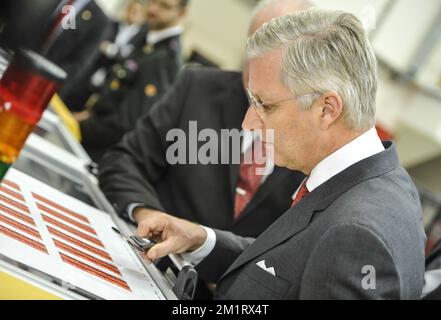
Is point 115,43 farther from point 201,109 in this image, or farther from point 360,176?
point 360,176

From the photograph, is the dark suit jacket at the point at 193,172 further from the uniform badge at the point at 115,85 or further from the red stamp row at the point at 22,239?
the uniform badge at the point at 115,85

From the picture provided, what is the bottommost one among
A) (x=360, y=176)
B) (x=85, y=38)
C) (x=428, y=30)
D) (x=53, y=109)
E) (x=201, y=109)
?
(x=53, y=109)

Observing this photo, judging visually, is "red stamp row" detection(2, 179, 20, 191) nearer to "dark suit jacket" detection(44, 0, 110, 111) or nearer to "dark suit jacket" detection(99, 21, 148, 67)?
"dark suit jacket" detection(44, 0, 110, 111)

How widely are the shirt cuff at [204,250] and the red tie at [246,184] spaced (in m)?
0.33

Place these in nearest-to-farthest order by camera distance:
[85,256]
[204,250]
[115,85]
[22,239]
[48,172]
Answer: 1. [22,239]
2. [85,256]
3. [204,250]
4. [48,172]
5. [115,85]

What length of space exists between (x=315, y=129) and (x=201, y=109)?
86cm

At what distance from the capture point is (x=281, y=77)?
4.18 ft

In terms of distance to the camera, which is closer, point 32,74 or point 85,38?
point 32,74

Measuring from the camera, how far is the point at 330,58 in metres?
1.20

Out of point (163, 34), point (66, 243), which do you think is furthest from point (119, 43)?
point (66, 243)

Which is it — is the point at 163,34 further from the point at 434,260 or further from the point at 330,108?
the point at 330,108

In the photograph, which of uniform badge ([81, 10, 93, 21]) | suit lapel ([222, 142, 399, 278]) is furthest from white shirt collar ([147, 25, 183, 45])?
suit lapel ([222, 142, 399, 278])

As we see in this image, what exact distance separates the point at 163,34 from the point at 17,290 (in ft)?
8.37
